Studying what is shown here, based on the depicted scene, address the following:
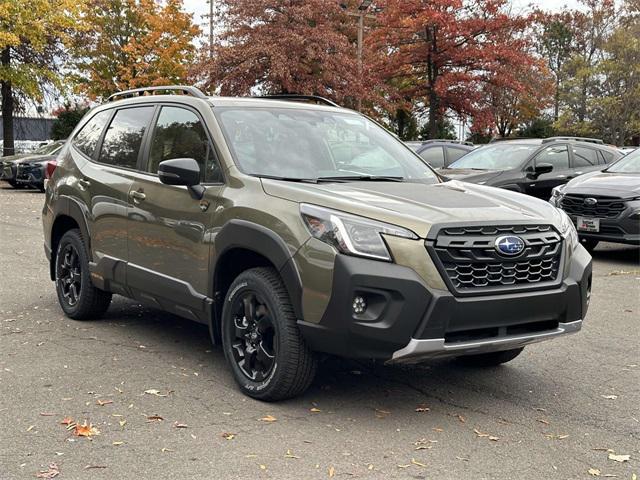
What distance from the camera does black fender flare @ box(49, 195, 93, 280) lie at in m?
6.19

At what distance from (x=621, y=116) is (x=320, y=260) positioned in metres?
36.5

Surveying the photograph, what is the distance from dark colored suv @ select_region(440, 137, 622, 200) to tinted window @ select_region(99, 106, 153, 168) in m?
7.28

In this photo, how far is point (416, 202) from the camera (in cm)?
433

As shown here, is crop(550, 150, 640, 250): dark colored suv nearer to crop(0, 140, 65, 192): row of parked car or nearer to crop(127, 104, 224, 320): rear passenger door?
crop(127, 104, 224, 320): rear passenger door

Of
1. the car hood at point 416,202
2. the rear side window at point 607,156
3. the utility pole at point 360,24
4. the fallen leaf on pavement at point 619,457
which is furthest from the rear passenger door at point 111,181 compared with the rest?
the utility pole at point 360,24

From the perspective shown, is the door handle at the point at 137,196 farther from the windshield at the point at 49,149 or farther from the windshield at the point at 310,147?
the windshield at the point at 49,149

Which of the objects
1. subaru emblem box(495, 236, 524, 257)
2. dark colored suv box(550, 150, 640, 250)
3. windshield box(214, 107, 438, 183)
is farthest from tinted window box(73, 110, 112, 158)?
dark colored suv box(550, 150, 640, 250)

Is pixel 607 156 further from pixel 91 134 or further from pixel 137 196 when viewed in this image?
pixel 137 196

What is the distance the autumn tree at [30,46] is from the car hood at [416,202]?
85.0 ft

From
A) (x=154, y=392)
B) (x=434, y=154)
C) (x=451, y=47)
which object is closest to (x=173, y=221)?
(x=154, y=392)

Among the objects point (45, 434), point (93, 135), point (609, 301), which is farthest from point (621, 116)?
point (45, 434)

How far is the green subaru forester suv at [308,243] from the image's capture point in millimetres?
3969

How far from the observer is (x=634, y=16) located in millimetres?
40531

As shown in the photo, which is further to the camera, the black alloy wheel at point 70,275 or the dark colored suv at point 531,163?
the dark colored suv at point 531,163
